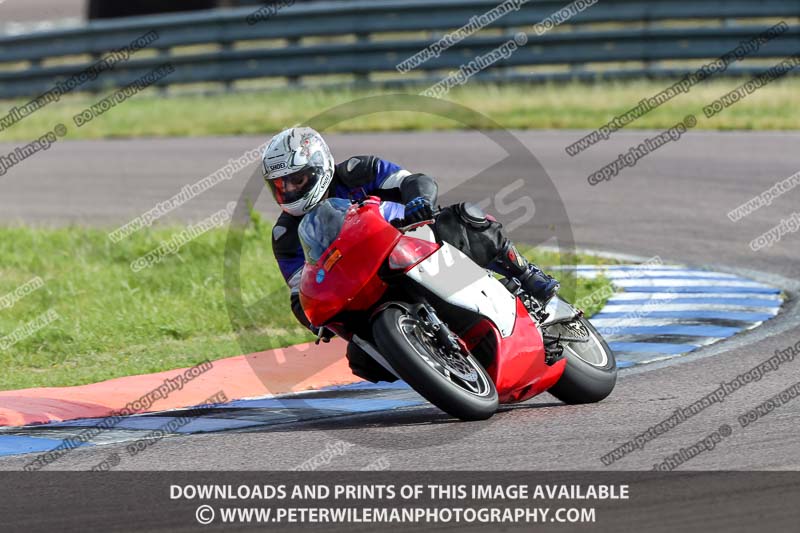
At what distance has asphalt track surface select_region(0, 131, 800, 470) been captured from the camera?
5.85 metres

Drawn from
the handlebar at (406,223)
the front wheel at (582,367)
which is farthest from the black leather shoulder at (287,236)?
the front wheel at (582,367)

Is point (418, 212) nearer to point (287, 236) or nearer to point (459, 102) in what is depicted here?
point (287, 236)

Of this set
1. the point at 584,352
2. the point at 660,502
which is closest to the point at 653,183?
the point at 584,352

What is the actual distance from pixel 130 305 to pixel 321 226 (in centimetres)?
442

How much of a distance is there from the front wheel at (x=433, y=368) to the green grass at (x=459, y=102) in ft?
39.4

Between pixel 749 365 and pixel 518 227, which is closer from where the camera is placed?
pixel 749 365

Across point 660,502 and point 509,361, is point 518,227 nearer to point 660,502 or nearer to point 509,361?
point 509,361

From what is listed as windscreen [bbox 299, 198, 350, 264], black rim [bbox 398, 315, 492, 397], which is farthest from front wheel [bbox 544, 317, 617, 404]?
windscreen [bbox 299, 198, 350, 264]

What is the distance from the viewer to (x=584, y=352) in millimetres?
7039

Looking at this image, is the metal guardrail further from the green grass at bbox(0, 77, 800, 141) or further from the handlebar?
the handlebar

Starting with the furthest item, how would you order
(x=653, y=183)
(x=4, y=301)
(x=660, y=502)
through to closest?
(x=653, y=183), (x=4, y=301), (x=660, y=502)

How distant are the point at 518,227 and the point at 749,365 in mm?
5148

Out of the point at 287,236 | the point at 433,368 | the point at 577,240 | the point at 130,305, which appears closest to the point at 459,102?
the point at 577,240

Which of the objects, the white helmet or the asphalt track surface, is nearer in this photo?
the asphalt track surface
